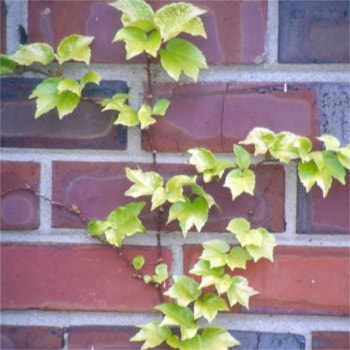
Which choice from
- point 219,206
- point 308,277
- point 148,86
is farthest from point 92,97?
point 308,277

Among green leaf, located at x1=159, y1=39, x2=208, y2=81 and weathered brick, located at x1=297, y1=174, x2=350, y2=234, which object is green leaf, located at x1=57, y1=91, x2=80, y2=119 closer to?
green leaf, located at x1=159, y1=39, x2=208, y2=81

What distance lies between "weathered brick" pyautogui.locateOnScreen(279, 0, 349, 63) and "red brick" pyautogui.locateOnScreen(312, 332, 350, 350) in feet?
0.87

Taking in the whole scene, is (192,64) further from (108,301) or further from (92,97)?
(108,301)

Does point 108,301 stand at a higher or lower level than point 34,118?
lower

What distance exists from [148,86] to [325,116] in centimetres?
17

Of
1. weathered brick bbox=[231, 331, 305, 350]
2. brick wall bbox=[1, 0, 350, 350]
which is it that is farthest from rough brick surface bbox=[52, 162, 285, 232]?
weathered brick bbox=[231, 331, 305, 350]

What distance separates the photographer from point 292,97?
590 mm

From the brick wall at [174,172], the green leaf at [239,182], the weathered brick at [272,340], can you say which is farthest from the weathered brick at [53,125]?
the weathered brick at [272,340]

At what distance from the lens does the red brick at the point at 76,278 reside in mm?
610

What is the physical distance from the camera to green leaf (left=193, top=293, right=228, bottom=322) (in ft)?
1.96

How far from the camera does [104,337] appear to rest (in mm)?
620

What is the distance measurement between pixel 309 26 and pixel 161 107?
0.51 feet

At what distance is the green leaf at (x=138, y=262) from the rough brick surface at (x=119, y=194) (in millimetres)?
51

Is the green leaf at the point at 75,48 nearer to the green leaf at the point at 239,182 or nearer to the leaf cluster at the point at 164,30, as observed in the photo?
the leaf cluster at the point at 164,30
